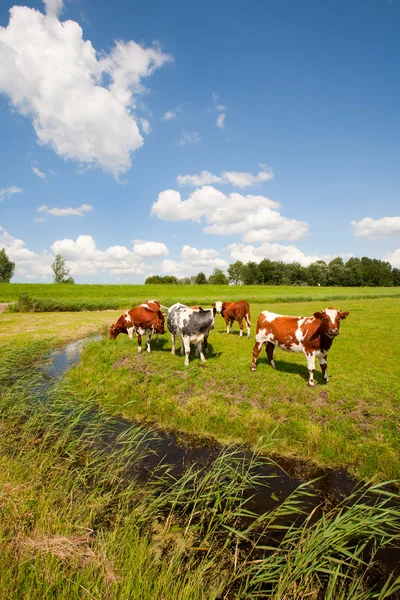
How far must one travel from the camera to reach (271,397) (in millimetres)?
8164

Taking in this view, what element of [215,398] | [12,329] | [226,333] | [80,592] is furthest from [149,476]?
[12,329]

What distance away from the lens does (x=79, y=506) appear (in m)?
4.12

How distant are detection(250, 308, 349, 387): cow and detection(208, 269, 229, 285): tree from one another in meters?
119

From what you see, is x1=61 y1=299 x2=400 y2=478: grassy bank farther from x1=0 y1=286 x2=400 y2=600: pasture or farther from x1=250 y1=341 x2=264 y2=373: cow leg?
x1=250 y1=341 x2=264 y2=373: cow leg

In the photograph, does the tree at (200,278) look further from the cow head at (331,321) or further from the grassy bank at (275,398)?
the cow head at (331,321)

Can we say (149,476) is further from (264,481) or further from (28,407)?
(28,407)

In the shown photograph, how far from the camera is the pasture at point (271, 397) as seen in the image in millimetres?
6355

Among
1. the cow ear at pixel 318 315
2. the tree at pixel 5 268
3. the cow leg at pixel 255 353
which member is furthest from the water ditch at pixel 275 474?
the tree at pixel 5 268

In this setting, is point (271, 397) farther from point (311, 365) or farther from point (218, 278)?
point (218, 278)

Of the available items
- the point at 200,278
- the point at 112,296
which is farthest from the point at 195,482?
the point at 200,278

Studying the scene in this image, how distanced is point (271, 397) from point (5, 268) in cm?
10828

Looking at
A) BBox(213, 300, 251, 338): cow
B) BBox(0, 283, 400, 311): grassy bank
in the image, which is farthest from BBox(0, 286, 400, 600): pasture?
BBox(0, 283, 400, 311): grassy bank

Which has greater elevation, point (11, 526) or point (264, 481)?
point (11, 526)

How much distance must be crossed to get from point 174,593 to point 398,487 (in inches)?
179
